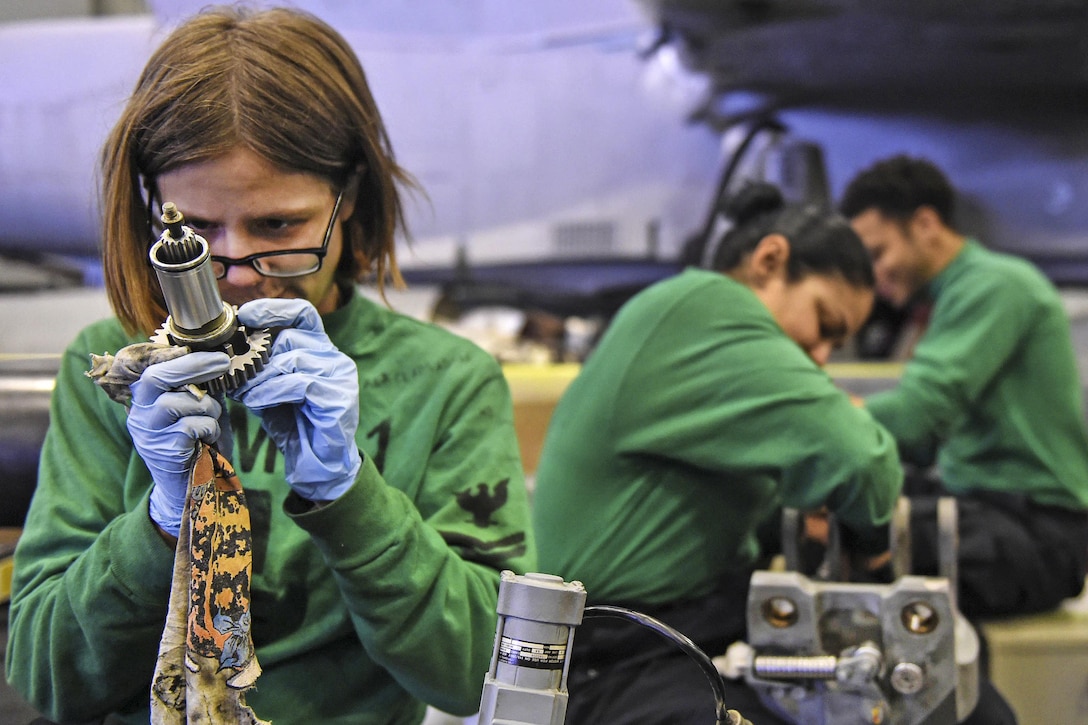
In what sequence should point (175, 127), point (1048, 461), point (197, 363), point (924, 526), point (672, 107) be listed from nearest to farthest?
point (197, 363) < point (175, 127) < point (924, 526) < point (1048, 461) < point (672, 107)

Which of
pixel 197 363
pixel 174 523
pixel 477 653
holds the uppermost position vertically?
pixel 197 363

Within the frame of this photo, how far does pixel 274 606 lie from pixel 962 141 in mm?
3194

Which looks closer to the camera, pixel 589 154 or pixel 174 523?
pixel 174 523

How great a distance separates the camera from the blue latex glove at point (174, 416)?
55 centimetres

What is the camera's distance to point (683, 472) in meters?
1.10

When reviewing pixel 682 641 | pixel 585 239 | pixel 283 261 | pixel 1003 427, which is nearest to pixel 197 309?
pixel 283 261

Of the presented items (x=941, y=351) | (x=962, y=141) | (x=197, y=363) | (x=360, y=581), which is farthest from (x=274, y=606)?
(x=962, y=141)

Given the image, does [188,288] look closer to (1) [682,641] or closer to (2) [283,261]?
(2) [283,261]

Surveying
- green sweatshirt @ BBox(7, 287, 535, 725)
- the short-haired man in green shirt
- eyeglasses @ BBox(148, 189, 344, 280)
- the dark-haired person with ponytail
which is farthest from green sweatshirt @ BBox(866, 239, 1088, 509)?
eyeglasses @ BBox(148, 189, 344, 280)

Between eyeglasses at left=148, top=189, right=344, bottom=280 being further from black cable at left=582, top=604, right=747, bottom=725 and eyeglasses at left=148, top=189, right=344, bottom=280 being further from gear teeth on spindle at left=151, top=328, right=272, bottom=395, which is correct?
black cable at left=582, top=604, right=747, bottom=725

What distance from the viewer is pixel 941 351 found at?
1645 millimetres

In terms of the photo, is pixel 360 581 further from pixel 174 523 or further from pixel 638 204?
pixel 638 204

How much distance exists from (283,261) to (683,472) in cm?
56

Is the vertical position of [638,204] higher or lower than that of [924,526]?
higher
